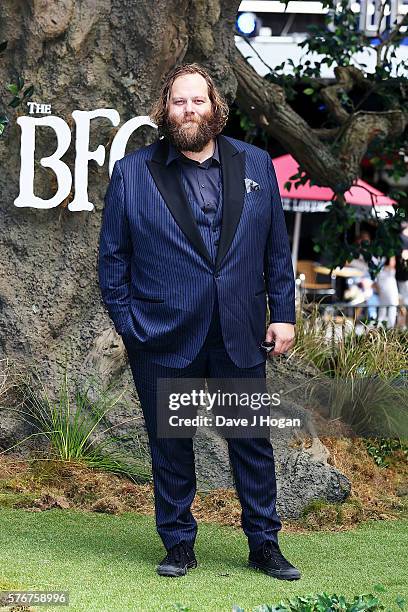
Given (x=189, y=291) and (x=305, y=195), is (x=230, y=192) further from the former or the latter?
(x=305, y=195)

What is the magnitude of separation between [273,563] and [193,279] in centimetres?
127

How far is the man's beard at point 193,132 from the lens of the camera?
4.76 metres

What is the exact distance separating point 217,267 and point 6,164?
2629 mm

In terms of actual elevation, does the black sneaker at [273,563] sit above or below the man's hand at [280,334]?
below

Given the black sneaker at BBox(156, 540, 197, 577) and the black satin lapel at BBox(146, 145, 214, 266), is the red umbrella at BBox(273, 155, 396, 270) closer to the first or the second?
the black satin lapel at BBox(146, 145, 214, 266)

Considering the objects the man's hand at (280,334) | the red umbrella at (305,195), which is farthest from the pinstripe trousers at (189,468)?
the red umbrella at (305,195)

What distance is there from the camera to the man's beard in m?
4.76

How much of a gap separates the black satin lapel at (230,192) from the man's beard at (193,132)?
13cm

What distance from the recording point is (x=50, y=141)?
6.90m

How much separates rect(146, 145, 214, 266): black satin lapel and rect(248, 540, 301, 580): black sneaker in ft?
4.15

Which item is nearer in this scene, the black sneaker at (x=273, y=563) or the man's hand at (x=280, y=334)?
the black sneaker at (x=273, y=563)

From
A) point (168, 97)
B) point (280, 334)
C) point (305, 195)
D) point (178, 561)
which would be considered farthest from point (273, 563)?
point (305, 195)

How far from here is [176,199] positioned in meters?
4.75

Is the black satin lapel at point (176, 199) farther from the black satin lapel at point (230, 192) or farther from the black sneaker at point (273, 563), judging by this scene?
the black sneaker at point (273, 563)
